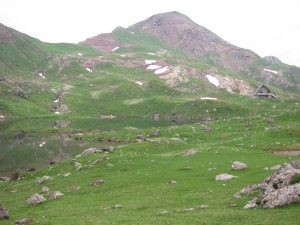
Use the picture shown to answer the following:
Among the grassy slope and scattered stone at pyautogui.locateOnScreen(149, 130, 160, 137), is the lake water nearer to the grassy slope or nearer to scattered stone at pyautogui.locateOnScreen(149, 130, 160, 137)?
scattered stone at pyautogui.locateOnScreen(149, 130, 160, 137)

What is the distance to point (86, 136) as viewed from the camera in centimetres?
10825

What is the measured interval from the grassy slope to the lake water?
67.7 ft

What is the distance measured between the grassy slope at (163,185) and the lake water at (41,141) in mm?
20638

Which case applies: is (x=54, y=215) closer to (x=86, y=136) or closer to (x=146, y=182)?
(x=146, y=182)

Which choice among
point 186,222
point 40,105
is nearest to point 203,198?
point 186,222

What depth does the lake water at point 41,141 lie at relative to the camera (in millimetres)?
81938

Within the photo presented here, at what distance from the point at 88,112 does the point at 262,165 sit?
136 metres

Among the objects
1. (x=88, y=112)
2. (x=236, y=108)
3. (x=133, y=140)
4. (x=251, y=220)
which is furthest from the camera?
(x=88, y=112)

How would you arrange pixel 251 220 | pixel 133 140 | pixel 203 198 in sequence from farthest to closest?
pixel 133 140 < pixel 203 198 < pixel 251 220

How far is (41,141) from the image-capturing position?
4225 inches

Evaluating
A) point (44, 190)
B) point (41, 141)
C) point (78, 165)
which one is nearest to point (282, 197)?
point (44, 190)

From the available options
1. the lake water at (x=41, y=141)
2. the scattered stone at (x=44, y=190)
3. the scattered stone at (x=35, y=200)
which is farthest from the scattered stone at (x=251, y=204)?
the lake water at (x=41, y=141)

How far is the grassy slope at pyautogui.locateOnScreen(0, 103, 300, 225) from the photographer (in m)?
28.5

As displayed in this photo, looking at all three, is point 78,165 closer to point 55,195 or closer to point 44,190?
point 44,190
